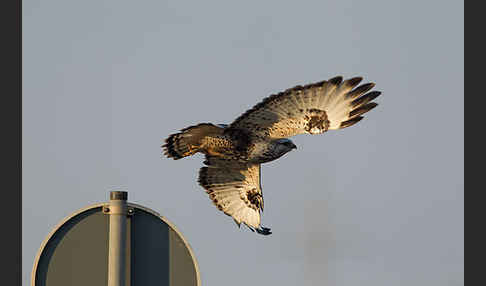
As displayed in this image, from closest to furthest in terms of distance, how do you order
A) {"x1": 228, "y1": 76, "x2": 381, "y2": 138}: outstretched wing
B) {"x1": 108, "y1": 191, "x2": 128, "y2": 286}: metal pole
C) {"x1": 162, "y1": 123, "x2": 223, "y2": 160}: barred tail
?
1. {"x1": 108, "y1": 191, "x2": 128, "y2": 286}: metal pole
2. {"x1": 228, "y1": 76, "x2": 381, "y2": 138}: outstretched wing
3. {"x1": 162, "y1": 123, "x2": 223, "y2": 160}: barred tail

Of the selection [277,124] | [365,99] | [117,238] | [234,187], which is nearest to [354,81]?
[365,99]

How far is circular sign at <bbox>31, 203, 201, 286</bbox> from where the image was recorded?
4836mm

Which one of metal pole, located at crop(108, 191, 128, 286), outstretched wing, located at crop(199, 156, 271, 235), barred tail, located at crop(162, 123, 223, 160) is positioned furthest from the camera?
outstretched wing, located at crop(199, 156, 271, 235)

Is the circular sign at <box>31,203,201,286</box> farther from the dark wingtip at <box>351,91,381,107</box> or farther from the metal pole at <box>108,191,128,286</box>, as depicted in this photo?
the dark wingtip at <box>351,91,381,107</box>

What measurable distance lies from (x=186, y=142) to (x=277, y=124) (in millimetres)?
1250

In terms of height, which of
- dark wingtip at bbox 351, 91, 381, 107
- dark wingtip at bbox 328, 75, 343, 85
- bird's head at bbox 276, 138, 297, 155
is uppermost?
dark wingtip at bbox 328, 75, 343, 85

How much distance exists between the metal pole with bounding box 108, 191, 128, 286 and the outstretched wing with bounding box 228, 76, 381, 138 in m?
3.96

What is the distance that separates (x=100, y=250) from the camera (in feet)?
16.2

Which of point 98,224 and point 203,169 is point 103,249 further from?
point 203,169

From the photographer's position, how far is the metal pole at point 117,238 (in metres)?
4.77

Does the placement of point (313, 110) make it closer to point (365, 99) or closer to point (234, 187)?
point (365, 99)

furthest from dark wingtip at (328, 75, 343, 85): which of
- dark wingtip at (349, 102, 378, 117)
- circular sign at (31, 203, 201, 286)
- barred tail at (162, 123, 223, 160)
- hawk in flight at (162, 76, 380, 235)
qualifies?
circular sign at (31, 203, 201, 286)

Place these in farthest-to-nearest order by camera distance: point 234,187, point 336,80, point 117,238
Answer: point 234,187, point 336,80, point 117,238

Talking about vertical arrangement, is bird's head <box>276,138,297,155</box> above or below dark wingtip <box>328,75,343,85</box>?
below
